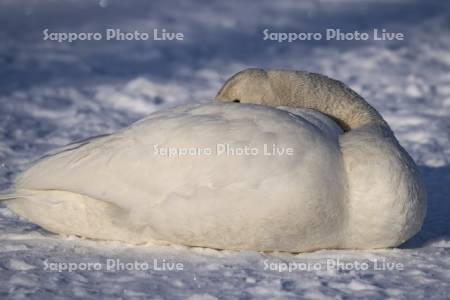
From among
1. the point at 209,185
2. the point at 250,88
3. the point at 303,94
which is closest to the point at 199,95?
the point at 250,88

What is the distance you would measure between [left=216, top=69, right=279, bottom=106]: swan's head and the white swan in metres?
0.84

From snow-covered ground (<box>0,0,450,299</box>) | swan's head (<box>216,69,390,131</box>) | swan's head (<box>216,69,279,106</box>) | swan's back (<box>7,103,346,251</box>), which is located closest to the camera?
snow-covered ground (<box>0,0,450,299</box>)

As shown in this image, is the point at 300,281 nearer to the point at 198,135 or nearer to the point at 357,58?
the point at 198,135

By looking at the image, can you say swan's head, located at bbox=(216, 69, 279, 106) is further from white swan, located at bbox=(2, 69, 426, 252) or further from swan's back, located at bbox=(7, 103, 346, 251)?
swan's back, located at bbox=(7, 103, 346, 251)

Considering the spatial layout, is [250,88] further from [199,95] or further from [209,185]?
[199,95]

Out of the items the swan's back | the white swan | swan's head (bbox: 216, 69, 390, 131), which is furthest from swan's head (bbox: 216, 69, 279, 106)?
the swan's back

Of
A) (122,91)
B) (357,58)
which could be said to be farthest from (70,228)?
(357,58)

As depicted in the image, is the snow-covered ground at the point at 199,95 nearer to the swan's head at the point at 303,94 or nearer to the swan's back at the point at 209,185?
the swan's back at the point at 209,185

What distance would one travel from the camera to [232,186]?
4.11 meters

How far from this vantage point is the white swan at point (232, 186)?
4.12 metres

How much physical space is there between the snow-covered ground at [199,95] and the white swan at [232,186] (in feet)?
0.45

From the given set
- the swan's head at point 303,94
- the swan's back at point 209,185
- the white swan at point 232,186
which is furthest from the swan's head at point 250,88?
the swan's back at point 209,185

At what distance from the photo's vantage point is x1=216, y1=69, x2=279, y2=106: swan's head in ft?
17.8

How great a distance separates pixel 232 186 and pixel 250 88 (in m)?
1.49
